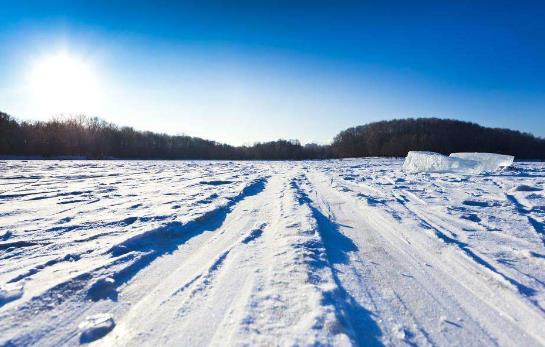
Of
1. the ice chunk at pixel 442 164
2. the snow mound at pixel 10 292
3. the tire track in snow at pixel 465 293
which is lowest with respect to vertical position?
the tire track in snow at pixel 465 293

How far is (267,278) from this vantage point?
2.73m

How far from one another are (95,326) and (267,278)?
4.44 ft

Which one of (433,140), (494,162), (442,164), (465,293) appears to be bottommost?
(465,293)

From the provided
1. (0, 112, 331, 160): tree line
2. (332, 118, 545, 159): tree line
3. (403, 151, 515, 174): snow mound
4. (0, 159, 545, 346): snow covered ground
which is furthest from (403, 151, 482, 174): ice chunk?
(332, 118, 545, 159): tree line

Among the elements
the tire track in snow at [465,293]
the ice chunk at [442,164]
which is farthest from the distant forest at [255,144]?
the tire track in snow at [465,293]

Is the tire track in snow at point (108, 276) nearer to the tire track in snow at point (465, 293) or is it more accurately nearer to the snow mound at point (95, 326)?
the snow mound at point (95, 326)

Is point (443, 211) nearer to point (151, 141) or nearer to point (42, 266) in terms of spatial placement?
point (42, 266)

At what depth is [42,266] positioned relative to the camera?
2.83 metres

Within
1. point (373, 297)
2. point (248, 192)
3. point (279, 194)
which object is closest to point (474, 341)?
point (373, 297)

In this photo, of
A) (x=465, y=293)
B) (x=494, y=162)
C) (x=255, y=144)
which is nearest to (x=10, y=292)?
(x=465, y=293)

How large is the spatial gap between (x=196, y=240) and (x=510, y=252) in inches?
150

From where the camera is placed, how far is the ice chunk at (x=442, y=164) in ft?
50.0

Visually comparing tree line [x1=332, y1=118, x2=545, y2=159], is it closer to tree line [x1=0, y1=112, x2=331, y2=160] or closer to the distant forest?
the distant forest

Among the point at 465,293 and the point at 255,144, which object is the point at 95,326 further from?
the point at 255,144
